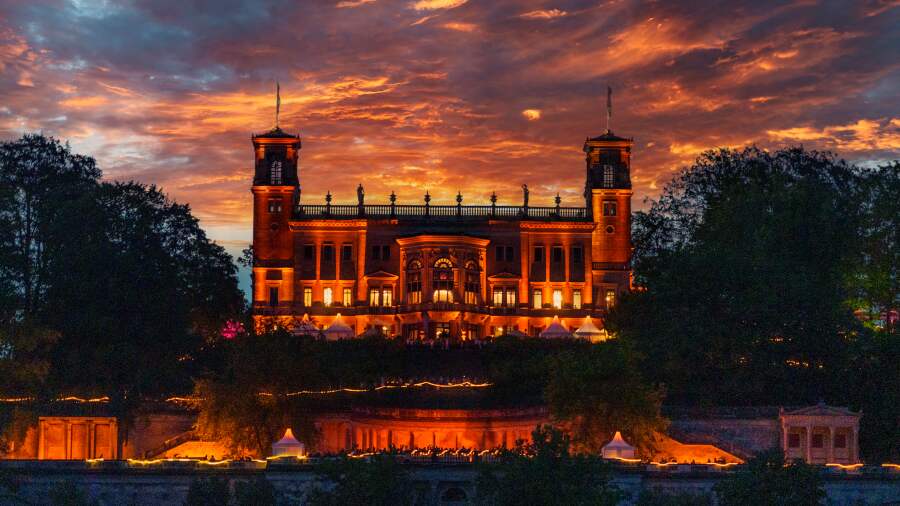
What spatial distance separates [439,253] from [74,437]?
35922 millimetres

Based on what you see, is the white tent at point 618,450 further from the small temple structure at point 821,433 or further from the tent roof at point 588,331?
the tent roof at point 588,331

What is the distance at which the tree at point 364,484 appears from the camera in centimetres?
5762

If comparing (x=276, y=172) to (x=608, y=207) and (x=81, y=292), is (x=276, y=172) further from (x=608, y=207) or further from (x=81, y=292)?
(x=81, y=292)

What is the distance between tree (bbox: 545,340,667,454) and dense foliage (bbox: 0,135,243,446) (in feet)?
68.3

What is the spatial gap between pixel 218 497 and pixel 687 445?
860 inches

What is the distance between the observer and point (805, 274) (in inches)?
3142

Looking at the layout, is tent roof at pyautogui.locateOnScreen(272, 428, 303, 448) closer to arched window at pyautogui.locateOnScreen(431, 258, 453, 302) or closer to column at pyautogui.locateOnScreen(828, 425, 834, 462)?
A: column at pyautogui.locateOnScreen(828, 425, 834, 462)

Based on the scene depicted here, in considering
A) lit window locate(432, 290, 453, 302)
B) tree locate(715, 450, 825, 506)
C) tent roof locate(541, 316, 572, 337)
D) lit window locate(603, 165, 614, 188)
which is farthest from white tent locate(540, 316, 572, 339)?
tree locate(715, 450, 825, 506)

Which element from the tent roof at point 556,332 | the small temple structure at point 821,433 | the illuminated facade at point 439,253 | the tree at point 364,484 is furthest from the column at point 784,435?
the illuminated facade at point 439,253

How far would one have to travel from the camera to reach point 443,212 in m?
112

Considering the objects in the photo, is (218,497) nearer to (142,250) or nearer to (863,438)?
(142,250)

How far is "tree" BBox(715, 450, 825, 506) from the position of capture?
5759 cm

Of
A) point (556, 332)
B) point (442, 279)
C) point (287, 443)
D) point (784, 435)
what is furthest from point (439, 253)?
point (287, 443)

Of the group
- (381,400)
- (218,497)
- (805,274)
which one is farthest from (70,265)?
(805,274)
